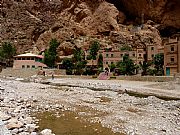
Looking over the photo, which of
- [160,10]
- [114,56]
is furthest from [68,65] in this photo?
[160,10]

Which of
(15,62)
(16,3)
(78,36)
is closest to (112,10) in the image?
(78,36)

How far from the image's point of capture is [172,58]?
6881cm

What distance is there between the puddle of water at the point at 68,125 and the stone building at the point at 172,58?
159 ft

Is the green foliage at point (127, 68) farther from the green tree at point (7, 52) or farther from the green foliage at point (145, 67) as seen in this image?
the green tree at point (7, 52)

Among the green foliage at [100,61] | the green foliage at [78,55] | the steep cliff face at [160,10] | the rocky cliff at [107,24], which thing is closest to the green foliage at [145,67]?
the green foliage at [100,61]

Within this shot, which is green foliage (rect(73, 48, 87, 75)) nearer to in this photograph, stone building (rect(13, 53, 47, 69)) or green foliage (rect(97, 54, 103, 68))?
green foliage (rect(97, 54, 103, 68))

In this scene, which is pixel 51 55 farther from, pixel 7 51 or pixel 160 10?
pixel 160 10

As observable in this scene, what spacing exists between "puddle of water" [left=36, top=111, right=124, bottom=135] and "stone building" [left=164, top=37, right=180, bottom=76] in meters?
48.6

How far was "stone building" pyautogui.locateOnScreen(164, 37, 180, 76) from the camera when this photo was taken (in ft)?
221

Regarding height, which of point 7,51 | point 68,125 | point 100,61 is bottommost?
point 68,125

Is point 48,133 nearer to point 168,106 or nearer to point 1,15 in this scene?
point 168,106

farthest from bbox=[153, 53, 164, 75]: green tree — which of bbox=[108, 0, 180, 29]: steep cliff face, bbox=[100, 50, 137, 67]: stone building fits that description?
bbox=[108, 0, 180, 29]: steep cliff face

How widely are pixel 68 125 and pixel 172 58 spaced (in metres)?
53.2

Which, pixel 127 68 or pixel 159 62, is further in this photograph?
pixel 159 62
